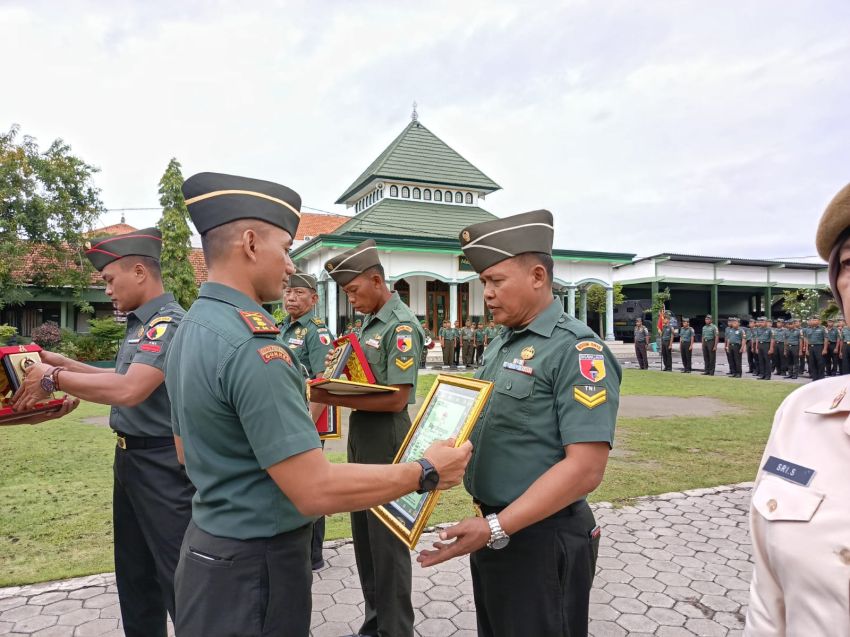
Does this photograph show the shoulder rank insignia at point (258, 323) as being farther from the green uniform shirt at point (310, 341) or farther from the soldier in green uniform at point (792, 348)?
the soldier in green uniform at point (792, 348)

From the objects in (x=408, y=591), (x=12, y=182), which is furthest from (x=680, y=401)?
(x=12, y=182)

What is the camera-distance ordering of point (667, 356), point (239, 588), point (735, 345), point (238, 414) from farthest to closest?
point (667, 356) < point (735, 345) < point (239, 588) < point (238, 414)

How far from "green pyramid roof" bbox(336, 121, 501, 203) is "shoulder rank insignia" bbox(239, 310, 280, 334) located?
27713 mm

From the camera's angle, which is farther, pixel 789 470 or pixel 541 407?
pixel 541 407

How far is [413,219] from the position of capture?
27719mm

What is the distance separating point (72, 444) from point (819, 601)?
32.0ft

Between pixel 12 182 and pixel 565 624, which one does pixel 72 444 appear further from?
pixel 12 182

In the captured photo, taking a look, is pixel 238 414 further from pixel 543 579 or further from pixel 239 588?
pixel 543 579

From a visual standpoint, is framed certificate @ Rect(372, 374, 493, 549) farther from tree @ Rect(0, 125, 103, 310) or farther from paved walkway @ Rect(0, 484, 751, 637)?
tree @ Rect(0, 125, 103, 310)

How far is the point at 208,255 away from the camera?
1938 mm

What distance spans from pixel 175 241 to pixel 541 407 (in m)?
30.1

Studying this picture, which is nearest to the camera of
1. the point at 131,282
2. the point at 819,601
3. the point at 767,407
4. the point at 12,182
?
the point at 819,601

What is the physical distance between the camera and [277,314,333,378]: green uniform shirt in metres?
5.04

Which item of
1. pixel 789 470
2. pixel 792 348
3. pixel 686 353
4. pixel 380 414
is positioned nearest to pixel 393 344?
pixel 380 414
